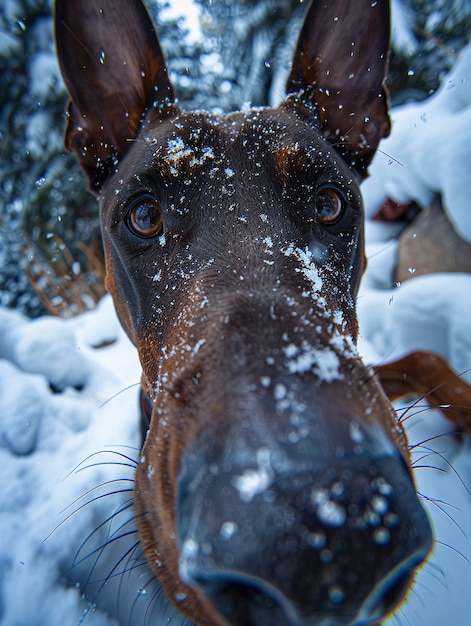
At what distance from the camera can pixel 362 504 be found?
81 centimetres

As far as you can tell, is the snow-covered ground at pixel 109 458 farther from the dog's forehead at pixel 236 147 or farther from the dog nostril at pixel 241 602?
the dog's forehead at pixel 236 147

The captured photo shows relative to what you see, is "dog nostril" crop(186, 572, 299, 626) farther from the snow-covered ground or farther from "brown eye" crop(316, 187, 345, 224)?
"brown eye" crop(316, 187, 345, 224)

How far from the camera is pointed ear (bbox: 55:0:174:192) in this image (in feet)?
6.29

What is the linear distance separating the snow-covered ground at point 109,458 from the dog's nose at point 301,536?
0.84 metres

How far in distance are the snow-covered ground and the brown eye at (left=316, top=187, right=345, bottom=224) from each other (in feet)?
3.30

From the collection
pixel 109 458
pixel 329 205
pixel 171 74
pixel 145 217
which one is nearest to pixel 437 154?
pixel 329 205

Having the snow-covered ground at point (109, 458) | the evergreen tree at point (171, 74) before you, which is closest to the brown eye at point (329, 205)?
the snow-covered ground at point (109, 458)

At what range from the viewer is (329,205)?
1813 millimetres

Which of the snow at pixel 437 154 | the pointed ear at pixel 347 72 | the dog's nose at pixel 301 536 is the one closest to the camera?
the dog's nose at pixel 301 536

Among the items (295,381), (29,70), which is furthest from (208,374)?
(29,70)

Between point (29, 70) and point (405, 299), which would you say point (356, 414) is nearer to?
point (405, 299)

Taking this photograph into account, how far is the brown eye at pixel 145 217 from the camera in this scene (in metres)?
1.73

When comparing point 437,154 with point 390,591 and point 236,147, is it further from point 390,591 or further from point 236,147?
point 390,591

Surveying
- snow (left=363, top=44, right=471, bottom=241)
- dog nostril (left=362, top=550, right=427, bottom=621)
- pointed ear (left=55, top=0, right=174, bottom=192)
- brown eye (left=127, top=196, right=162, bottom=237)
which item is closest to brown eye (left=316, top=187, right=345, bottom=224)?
brown eye (left=127, top=196, right=162, bottom=237)
